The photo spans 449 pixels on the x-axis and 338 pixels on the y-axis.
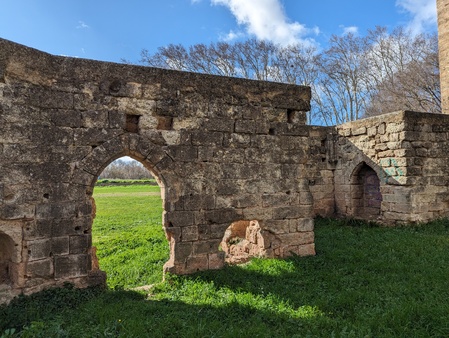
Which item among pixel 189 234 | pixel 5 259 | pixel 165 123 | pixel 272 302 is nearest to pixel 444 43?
pixel 165 123

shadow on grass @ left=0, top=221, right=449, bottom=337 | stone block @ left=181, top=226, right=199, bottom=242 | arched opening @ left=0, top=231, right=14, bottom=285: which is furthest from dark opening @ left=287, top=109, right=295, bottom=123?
arched opening @ left=0, top=231, right=14, bottom=285

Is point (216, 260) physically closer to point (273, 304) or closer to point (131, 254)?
point (273, 304)

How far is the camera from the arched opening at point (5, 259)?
4.86 m

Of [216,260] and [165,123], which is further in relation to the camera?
[216,260]

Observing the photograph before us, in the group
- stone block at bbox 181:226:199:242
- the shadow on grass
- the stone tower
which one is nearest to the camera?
the shadow on grass

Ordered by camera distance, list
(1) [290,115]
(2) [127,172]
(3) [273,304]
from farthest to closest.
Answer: (2) [127,172], (1) [290,115], (3) [273,304]

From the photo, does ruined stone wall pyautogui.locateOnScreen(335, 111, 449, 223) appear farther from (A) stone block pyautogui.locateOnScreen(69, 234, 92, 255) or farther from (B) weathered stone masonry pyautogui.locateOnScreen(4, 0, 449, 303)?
(A) stone block pyautogui.locateOnScreen(69, 234, 92, 255)

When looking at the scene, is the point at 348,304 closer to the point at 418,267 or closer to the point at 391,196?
the point at 418,267

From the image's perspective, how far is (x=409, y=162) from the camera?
910 centimetres

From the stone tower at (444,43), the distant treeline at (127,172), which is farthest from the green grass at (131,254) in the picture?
the distant treeline at (127,172)

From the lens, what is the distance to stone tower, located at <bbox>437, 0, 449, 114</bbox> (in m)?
13.7

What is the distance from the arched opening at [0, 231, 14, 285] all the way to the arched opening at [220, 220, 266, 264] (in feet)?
12.1

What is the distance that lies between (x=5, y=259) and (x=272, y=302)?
411 cm

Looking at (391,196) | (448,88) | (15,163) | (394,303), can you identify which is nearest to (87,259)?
(15,163)
